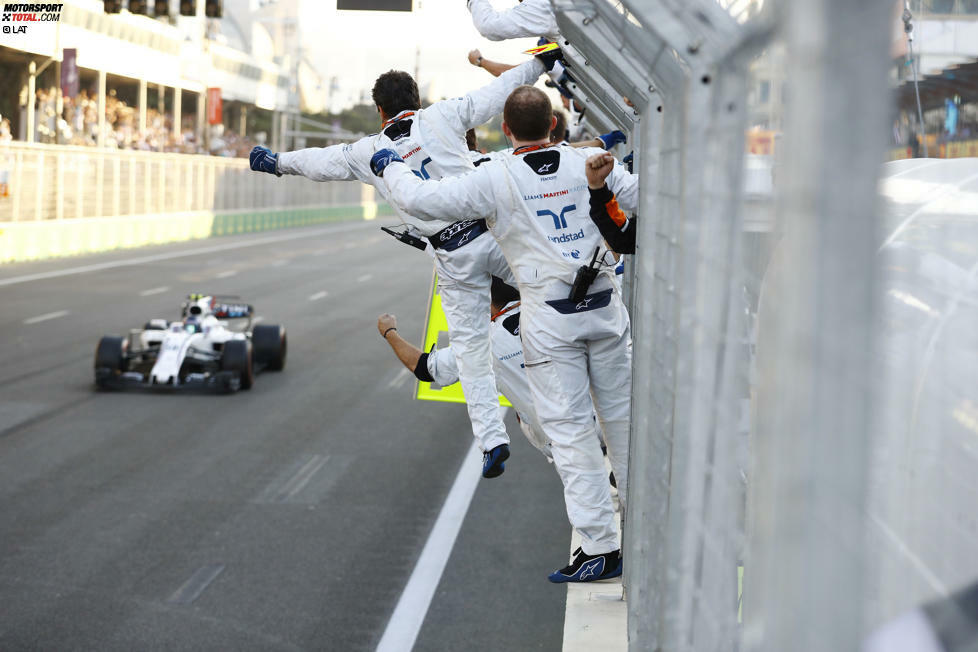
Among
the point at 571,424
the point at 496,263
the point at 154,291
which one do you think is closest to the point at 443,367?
the point at 496,263

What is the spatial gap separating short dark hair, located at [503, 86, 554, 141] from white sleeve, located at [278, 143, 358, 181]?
1106mm

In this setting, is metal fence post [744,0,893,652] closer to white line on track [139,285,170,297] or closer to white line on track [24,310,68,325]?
white line on track [24,310,68,325]

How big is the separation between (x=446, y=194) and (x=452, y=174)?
108 centimetres

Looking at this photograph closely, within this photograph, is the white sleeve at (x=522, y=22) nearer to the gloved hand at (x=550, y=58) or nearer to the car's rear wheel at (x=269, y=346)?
the gloved hand at (x=550, y=58)

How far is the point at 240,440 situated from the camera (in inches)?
407

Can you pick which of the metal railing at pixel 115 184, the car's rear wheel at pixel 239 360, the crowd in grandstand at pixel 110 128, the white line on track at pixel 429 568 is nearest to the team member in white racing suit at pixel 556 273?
the white line on track at pixel 429 568

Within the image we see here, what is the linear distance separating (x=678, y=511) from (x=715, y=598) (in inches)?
15.6

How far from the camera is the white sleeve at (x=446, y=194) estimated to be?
471 centimetres

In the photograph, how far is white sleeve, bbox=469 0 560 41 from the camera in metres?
5.32

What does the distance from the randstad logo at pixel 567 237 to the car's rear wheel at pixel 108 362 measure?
8.58 m

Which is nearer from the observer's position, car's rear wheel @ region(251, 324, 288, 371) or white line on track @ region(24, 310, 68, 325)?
car's rear wheel @ region(251, 324, 288, 371)

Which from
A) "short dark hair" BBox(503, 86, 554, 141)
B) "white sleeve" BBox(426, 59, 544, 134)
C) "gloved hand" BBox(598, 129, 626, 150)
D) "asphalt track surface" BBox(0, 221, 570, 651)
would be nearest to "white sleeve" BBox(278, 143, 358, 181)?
"white sleeve" BBox(426, 59, 544, 134)

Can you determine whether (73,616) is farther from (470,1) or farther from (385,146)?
(470,1)

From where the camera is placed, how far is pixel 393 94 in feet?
19.4
